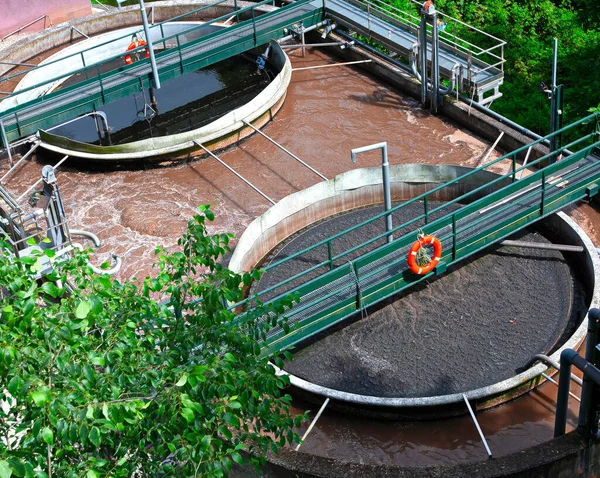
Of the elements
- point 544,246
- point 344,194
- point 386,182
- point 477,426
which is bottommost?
point 477,426

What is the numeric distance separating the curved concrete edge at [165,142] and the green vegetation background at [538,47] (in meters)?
5.86

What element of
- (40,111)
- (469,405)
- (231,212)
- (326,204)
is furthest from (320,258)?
(40,111)

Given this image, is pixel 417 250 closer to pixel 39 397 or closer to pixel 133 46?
pixel 39 397

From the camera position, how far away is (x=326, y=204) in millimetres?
16906

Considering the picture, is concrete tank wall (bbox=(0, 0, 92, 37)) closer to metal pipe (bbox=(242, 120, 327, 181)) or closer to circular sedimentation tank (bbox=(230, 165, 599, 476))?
metal pipe (bbox=(242, 120, 327, 181))

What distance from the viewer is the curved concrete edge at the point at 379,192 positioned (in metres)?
12.6

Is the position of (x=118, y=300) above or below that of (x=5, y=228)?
above

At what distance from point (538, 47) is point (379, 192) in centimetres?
845

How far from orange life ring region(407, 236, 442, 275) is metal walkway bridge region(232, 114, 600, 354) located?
157mm

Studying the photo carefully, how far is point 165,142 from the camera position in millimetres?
18875

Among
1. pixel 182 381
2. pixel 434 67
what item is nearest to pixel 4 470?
pixel 182 381

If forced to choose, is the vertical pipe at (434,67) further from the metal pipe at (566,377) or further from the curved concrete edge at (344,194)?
the metal pipe at (566,377)

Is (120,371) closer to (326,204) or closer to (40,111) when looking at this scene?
(326,204)

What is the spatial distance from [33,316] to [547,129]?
631 inches
